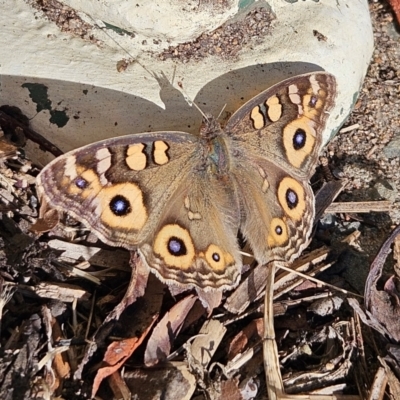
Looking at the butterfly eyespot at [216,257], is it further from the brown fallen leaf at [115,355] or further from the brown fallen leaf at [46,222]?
the brown fallen leaf at [46,222]

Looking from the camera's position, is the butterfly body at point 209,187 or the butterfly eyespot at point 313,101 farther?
the butterfly eyespot at point 313,101

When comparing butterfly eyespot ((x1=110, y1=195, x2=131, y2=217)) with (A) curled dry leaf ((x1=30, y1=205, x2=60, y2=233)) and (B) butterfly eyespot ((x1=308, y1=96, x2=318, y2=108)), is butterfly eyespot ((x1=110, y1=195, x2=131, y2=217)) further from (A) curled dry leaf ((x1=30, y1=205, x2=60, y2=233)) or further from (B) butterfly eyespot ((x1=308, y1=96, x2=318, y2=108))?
(B) butterfly eyespot ((x1=308, y1=96, x2=318, y2=108))

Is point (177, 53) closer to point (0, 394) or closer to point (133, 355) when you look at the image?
point (133, 355)

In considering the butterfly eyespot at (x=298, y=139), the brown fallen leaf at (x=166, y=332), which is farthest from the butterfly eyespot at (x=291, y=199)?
the brown fallen leaf at (x=166, y=332)

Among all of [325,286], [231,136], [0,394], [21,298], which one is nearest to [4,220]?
[21,298]

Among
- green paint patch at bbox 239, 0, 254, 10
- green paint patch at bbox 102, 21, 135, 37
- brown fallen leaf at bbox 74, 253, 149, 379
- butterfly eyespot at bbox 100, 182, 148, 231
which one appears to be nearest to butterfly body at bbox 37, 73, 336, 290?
butterfly eyespot at bbox 100, 182, 148, 231

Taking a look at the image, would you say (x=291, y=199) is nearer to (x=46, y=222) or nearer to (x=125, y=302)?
(x=125, y=302)

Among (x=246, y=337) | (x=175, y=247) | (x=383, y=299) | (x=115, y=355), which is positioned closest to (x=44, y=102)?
(x=175, y=247)
